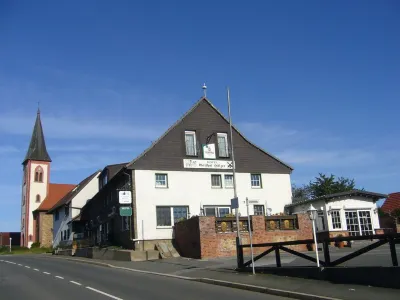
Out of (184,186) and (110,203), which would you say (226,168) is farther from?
(110,203)

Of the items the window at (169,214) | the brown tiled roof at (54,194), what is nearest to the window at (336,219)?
the window at (169,214)

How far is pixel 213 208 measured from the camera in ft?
111

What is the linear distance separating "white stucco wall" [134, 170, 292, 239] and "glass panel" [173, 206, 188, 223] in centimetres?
30

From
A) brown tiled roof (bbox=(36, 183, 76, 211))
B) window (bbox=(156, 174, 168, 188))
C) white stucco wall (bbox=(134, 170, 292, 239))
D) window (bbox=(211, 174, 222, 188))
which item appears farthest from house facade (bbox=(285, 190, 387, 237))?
brown tiled roof (bbox=(36, 183, 76, 211))

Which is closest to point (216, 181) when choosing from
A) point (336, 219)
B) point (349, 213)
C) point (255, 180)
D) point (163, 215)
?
point (255, 180)

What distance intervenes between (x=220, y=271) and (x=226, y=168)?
17294mm

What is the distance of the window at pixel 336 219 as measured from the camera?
3130 cm

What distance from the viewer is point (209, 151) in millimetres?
34969

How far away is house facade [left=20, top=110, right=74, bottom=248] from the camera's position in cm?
7819

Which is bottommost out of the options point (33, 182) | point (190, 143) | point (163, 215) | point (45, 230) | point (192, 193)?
point (163, 215)

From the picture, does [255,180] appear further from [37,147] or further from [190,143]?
[37,147]

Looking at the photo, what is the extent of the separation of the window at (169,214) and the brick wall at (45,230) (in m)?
49.4

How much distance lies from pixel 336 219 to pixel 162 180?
12814 mm

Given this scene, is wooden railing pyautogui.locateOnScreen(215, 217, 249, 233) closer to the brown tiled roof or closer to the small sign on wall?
the small sign on wall
